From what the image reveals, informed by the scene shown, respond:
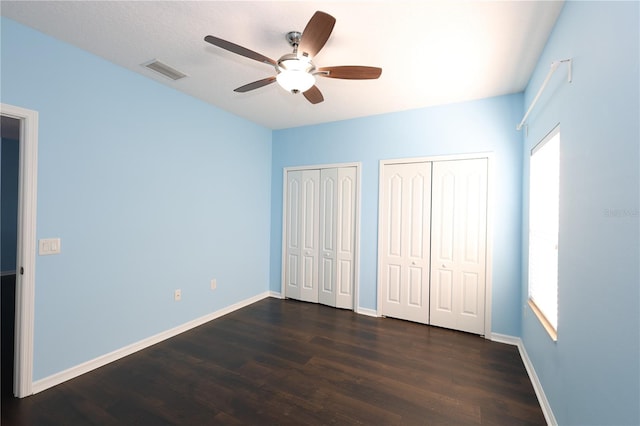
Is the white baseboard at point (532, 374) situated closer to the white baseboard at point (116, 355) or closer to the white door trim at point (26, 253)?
the white baseboard at point (116, 355)

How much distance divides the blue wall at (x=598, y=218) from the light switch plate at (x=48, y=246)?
11.3ft

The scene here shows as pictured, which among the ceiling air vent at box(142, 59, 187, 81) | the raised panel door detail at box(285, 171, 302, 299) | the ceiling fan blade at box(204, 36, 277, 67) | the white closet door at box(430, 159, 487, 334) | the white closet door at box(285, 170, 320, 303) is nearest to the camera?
the ceiling fan blade at box(204, 36, 277, 67)

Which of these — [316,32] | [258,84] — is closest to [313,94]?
[258,84]

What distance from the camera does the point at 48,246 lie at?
6.94 ft

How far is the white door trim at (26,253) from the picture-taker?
1985 millimetres

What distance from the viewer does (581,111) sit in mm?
1410

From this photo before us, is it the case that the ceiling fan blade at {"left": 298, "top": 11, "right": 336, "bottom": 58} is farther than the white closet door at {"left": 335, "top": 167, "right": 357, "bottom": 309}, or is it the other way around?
the white closet door at {"left": 335, "top": 167, "right": 357, "bottom": 309}

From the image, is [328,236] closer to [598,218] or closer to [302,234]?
[302,234]

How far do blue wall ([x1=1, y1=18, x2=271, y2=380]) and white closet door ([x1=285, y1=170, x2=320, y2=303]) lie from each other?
920 millimetres

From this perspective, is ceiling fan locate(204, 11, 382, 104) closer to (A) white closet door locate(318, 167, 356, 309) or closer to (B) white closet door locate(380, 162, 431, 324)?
(B) white closet door locate(380, 162, 431, 324)

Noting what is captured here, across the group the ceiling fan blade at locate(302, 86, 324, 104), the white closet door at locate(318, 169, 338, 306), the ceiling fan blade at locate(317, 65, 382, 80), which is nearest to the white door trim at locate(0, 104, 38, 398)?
the ceiling fan blade at locate(302, 86, 324, 104)

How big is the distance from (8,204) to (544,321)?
28.0 ft

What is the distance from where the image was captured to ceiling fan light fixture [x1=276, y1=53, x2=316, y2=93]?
5.97ft

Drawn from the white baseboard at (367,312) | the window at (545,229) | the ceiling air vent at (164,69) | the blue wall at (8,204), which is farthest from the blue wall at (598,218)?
the blue wall at (8,204)
